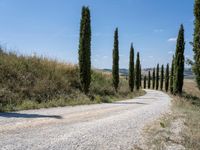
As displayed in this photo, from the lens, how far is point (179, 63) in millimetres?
39375

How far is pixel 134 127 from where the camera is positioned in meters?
9.77

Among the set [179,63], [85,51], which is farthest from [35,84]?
[179,63]

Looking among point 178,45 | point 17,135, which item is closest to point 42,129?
point 17,135

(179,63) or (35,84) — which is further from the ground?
(179,63)

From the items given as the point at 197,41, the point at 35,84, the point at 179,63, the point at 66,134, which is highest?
the point at 197,41

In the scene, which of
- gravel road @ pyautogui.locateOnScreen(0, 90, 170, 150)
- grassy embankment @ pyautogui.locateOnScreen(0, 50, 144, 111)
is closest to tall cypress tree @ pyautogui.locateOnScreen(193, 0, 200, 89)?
grassy embankment @ pyautogui.locateOnScreen(0, 50, 144, 111)

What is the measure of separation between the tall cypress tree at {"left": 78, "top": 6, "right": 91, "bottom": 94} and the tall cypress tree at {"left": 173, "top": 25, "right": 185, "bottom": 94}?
1971 cm

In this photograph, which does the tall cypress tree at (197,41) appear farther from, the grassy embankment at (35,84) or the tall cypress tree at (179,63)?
the tall cypress tree at (179,63)

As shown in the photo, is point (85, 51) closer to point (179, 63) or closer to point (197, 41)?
point (197, 41)

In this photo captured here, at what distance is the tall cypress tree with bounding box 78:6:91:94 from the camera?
22.9 m

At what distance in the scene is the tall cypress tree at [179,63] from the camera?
Answer: 129ft

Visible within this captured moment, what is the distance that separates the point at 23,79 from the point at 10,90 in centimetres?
242

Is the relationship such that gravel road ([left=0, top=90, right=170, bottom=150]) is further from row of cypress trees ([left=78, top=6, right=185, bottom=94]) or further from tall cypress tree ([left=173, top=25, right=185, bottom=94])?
tall cypress tree ([left=173, top=25, right=185, bottom=94])

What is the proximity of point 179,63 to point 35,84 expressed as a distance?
2680 cm
